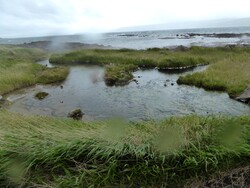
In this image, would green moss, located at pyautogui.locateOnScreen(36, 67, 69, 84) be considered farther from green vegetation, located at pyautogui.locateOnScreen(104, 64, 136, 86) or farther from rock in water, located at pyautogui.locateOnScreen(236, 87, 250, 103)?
rock in water, located at pyautogui.locateOnScreen(236, 87, 250, 103)

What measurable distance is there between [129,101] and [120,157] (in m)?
13.9

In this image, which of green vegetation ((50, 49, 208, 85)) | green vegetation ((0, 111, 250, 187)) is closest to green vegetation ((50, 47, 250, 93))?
green vegetation ((50, 49, 208, 85))

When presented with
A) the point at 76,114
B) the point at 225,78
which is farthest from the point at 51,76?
the point at 225,78

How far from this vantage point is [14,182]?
6.72 meters

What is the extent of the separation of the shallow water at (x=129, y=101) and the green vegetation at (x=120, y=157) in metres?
7.19

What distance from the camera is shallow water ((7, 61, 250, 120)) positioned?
17.9 m

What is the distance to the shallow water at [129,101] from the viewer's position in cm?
1789

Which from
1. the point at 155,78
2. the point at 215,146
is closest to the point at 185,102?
the point at 155,78

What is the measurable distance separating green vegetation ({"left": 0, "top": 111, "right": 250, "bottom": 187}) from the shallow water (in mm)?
7192

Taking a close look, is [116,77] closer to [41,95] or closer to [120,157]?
[41,95]

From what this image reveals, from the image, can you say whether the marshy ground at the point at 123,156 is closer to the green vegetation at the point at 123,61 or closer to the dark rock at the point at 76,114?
the dark rock at the point at 76,114

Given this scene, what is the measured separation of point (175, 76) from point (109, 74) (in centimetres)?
656

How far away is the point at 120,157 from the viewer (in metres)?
6.88

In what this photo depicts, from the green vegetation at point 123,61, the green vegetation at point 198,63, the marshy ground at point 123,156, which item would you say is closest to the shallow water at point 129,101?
the green vegetation at point 198,63
